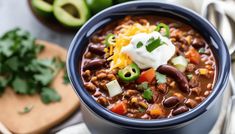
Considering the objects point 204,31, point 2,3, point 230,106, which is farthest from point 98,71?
point 2,3

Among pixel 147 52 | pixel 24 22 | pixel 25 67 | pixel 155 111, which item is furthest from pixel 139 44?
pixel 24 22

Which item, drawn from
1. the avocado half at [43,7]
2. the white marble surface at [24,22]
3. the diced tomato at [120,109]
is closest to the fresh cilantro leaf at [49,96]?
the white marble surface at [24,22]

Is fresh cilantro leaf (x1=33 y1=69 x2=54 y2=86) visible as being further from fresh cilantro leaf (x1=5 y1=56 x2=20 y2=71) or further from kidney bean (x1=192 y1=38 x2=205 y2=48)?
kidney bean (x1=192 y1=38 x2=205 y2=48)

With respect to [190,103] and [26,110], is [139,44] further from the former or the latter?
[26,110]

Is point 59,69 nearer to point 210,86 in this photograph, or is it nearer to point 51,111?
point 51,111

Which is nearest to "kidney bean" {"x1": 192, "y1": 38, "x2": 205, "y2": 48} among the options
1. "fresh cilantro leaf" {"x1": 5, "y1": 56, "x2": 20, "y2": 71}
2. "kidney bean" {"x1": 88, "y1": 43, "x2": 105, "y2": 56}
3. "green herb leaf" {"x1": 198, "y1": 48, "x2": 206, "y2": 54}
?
"green herb leaf" {"x1": 198, "y1": 48, "x2": 206, "y2": 54}

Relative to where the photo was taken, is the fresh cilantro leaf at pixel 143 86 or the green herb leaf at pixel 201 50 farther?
the green herb leaf at pixel 201 50

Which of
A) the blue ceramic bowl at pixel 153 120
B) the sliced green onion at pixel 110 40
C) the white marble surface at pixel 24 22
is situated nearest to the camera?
the blue ceramic bowl at pixel 153 120

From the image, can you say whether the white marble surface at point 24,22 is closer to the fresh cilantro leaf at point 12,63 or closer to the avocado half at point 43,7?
the avocado half at point 43,7
